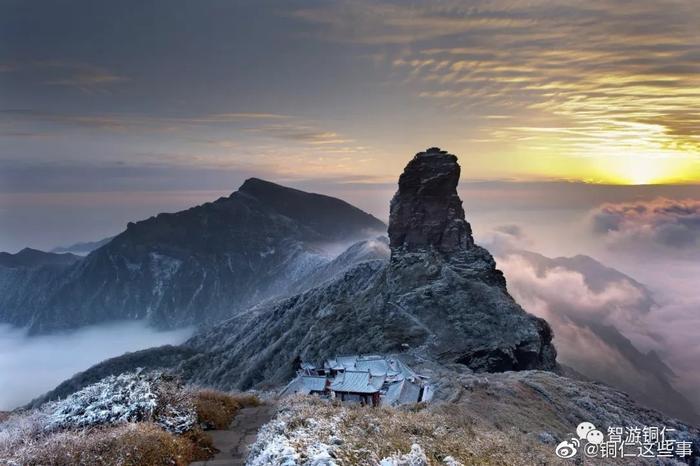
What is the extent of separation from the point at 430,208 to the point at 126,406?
12586cm

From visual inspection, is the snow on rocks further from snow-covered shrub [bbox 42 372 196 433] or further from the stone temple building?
the stone temple building

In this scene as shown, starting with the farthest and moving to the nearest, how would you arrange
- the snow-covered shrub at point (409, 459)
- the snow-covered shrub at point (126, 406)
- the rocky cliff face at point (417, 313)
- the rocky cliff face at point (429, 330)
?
the rocky cliff face at point (417, 313) → the rocky cliff face at point (429, 330) → the snow-covered shrub at point (126, 406) → the snow-covered shrub at point (409, 459)

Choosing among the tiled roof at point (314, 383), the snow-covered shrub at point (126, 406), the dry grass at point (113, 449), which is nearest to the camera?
the dry grass at point (113, 449)

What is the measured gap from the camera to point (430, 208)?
145 m

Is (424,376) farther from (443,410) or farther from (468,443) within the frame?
(468,443)

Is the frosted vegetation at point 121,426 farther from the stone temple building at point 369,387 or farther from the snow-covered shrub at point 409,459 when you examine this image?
the stone temple building at point 369,387

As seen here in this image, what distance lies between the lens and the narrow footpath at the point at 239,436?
2135cm

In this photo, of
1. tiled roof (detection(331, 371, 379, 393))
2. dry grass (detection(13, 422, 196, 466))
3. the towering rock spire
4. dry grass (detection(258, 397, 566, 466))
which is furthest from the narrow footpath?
the towering rock spire

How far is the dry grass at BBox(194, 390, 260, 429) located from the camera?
26.9 meters

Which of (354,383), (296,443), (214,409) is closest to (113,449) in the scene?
(296,443)

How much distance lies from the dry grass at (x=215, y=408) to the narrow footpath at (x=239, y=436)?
41 cm

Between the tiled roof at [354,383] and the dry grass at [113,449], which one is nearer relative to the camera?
the dry grass at [113,449]

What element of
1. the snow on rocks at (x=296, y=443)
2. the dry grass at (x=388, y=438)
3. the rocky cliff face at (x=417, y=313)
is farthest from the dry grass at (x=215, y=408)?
the rocky cliff face at (x=417, y=313)

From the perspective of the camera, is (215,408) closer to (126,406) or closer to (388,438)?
(126,406)
